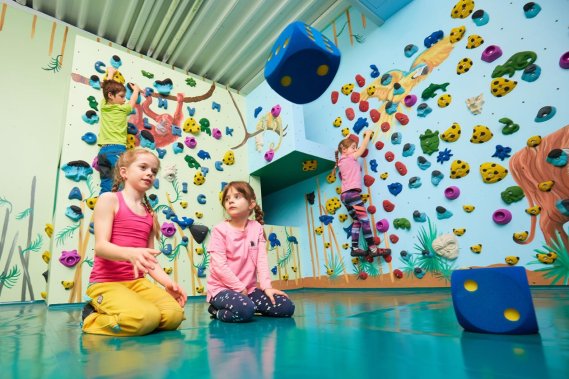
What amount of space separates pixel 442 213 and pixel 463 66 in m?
1.42

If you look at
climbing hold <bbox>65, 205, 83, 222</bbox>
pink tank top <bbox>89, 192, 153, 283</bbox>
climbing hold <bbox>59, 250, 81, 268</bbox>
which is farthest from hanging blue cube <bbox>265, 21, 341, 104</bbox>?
climbing hold <bbox>59, 250, 81, 268</bbox>

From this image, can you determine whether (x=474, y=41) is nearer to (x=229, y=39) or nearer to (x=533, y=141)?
(x=533, y=141)

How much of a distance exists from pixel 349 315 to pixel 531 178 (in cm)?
200

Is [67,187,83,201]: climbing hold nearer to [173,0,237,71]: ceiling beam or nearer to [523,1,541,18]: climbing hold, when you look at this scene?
[173,0,237,71]: ceiling beam

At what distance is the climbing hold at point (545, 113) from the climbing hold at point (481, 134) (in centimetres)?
35

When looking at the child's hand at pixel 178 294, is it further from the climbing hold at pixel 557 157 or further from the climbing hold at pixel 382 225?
the climbing hold at pixel 557 157

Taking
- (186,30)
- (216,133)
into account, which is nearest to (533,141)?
(216,133)

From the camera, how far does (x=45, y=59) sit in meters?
4.52

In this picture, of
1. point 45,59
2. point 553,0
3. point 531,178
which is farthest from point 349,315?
point 45,59

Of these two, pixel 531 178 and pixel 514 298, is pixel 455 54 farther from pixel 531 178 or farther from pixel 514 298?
pixel 514 298

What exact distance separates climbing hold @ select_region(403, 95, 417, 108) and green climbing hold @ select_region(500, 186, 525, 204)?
1.30 metres

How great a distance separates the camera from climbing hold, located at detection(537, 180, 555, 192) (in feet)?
8.17

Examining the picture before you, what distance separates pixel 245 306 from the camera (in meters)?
1.66

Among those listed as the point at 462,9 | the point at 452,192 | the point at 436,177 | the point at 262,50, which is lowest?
the point at 452,192
